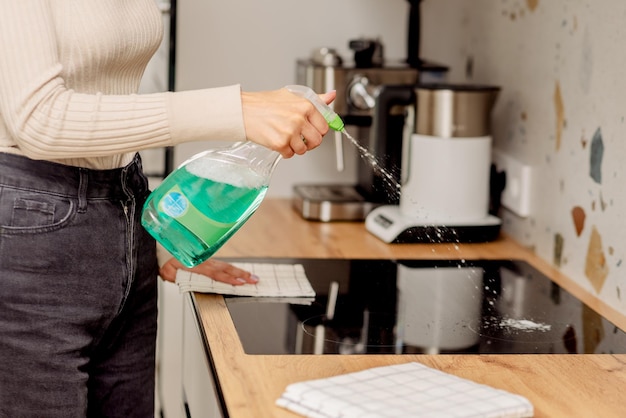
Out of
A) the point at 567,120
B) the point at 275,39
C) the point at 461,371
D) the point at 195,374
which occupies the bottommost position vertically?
the point at 195,374

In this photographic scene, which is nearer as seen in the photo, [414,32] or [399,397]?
[399,397]

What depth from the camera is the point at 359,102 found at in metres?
2.20

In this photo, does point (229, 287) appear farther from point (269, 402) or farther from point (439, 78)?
point (439, 78)

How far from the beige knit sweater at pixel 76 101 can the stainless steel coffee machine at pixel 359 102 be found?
93 centimetres

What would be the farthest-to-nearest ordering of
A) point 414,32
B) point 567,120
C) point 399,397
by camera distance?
point 414,32 < point 567,120 < point 399,397

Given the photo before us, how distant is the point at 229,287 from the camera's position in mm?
1574

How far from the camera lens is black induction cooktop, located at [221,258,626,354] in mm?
1371

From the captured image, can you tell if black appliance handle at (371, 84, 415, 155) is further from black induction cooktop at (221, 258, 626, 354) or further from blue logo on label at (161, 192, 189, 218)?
→ blue logo on label at (161, 192, 189, 218)

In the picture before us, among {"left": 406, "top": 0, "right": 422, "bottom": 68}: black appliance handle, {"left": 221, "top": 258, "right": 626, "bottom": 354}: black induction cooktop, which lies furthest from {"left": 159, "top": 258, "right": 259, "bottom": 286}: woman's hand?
{"left": 406, "top": 0, "right": 422, "bottom": 68}: black appliance handle

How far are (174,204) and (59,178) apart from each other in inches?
6.1

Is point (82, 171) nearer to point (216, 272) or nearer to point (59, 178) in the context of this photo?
point (59, 178)

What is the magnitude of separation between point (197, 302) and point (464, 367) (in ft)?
1.51

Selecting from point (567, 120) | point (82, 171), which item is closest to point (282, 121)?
point (82, 171)

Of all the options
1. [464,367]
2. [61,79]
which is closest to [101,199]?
[61,79]
